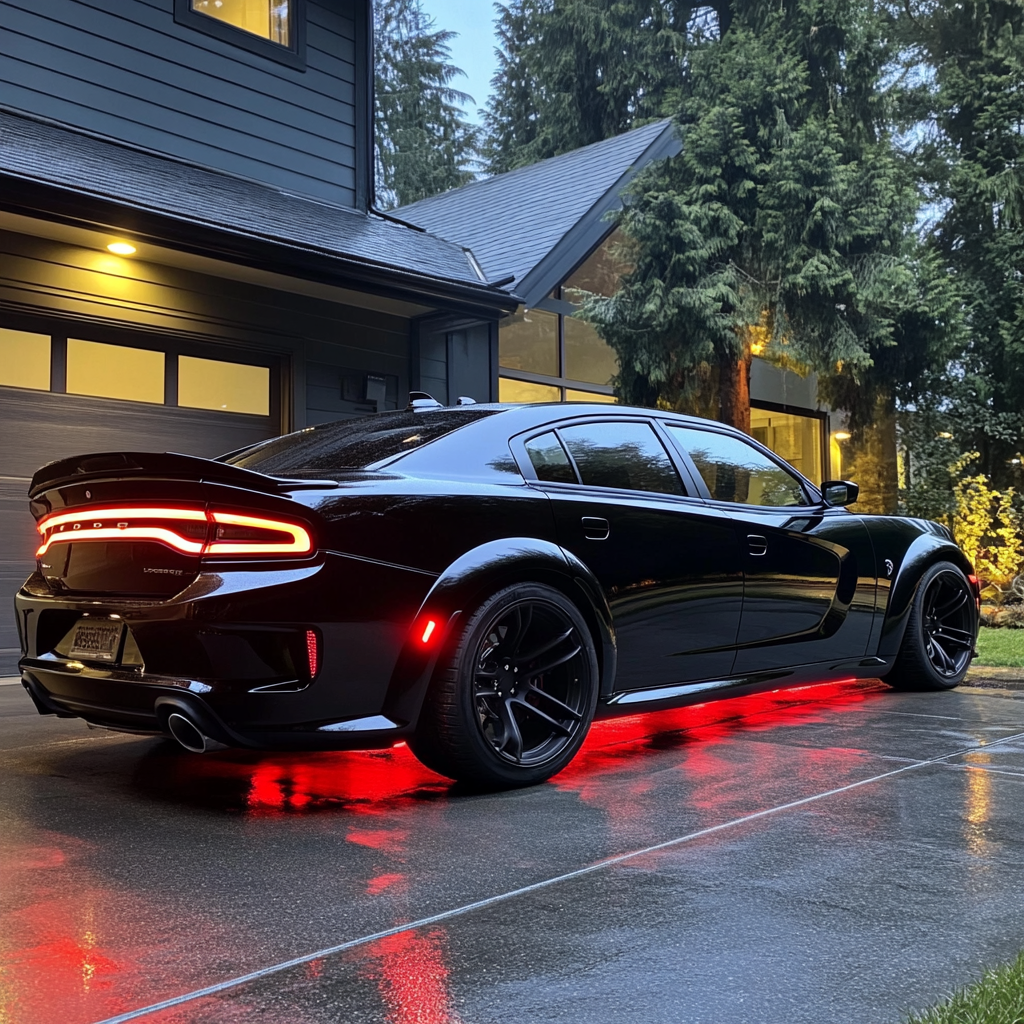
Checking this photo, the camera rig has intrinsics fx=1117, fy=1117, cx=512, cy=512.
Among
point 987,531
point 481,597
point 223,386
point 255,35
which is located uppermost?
point 255,35

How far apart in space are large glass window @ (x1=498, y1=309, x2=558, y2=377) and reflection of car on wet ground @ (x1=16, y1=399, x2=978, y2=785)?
324 inches

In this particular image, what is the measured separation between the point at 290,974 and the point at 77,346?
6.68 meters

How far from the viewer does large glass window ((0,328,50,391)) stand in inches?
295

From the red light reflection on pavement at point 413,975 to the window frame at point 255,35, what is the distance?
352 inches

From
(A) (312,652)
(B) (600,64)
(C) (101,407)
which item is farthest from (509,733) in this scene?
(B) (600,64)

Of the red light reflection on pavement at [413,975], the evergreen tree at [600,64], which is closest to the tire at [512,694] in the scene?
the red light reflection on pavement at [413,975]

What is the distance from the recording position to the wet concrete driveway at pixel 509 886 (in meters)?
2.05

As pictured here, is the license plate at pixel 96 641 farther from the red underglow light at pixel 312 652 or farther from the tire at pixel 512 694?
the tire at pixel 512 694

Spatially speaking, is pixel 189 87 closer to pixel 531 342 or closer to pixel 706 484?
pixel 531 342

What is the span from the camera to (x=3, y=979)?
210 centimetres

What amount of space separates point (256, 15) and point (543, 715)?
8373mm

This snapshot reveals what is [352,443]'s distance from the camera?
4129 mm

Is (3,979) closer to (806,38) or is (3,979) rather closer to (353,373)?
(353,373)

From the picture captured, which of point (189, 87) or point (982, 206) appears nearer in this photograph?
point (189, 87)
